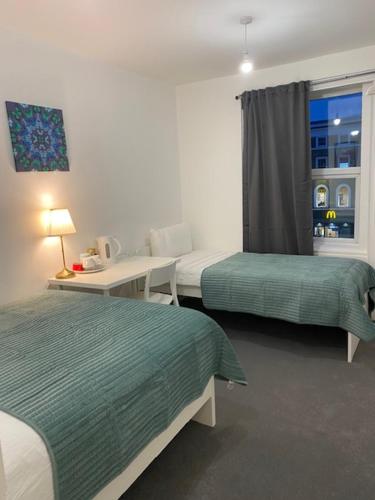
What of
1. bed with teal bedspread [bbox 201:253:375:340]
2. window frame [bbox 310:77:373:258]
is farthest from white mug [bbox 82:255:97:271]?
window frame [bbox 310:77:373:258]

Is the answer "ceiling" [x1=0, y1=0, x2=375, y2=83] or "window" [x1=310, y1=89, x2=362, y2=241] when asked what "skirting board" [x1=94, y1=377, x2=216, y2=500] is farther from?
"window" [x1=310, y1=89, x2=362, y2=241]

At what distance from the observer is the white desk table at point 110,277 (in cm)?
269

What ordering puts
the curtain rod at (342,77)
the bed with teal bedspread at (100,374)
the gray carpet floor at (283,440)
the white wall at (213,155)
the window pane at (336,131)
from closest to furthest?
the bed with teal bedspread at (100,374)
the gray carpet floor at (283,440)
the curtain rod at (342,77)
the window pane at (336,131)
the white wall at (213,155)

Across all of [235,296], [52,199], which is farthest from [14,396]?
[235,296]

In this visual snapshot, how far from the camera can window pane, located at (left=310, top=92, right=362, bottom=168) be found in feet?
11.8

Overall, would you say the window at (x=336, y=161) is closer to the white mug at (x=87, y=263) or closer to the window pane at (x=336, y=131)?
the window pane at (x=336, y=131)

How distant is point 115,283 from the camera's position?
106 inches

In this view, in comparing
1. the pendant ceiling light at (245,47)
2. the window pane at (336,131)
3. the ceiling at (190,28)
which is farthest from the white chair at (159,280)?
the window pane at (336,131)

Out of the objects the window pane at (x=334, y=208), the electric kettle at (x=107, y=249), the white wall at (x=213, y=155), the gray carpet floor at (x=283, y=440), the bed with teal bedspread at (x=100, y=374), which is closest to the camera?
the bed with teal bedspread at (x=100, y=374)

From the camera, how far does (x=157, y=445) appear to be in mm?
1604

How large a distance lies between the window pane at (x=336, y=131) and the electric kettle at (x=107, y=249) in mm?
2127

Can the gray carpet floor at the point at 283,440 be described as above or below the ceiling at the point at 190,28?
below

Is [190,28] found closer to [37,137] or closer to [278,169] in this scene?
[37,137]

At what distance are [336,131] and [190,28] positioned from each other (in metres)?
1.79
